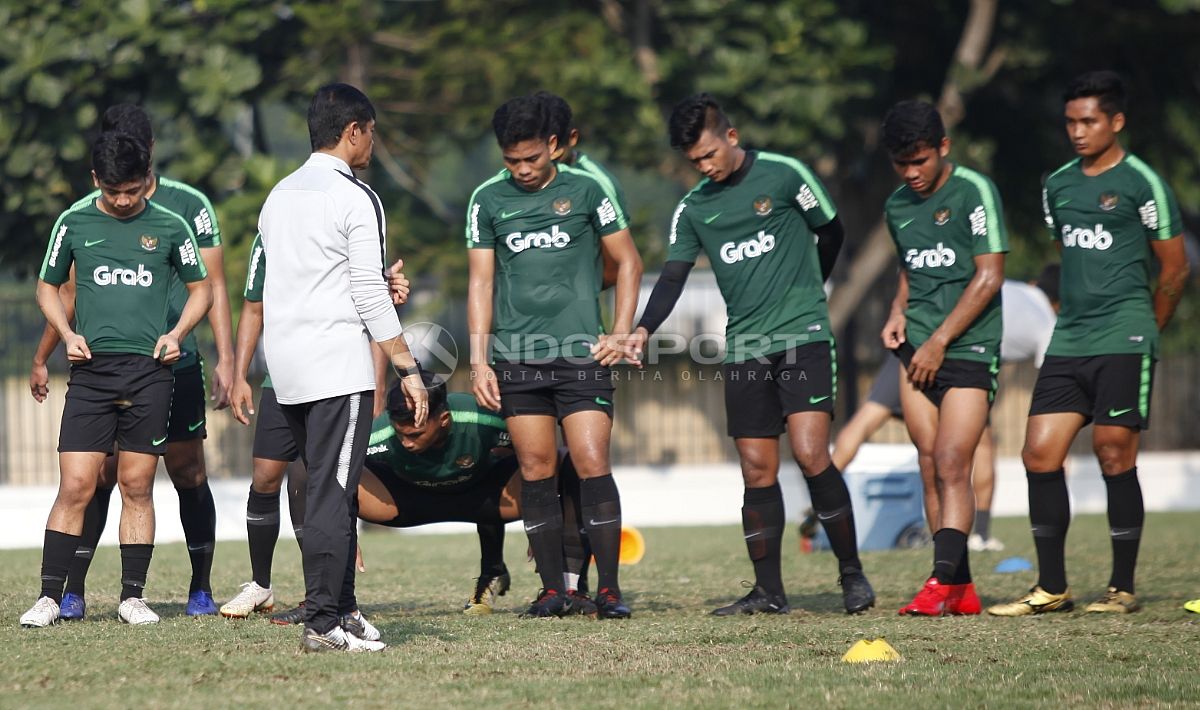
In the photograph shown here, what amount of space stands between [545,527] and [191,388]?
183 centimetres

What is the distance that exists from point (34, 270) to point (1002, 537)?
9746 millimetres

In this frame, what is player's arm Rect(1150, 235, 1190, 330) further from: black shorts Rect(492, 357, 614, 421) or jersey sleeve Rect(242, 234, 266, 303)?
jersey sleeve Rect(242, 234, 266, 303)

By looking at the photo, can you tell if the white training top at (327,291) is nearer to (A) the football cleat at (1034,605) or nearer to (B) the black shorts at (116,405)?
(B) the black shorts at (116,405)

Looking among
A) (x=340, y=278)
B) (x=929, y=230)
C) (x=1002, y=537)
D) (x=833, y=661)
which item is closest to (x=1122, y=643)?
(x=833, y=661)

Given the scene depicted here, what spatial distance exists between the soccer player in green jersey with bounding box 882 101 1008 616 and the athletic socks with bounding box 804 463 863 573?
39 centimetres

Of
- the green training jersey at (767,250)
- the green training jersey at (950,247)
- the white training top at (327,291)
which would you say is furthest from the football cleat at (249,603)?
the green training jersey at (950,247)

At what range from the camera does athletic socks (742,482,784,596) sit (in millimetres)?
7082

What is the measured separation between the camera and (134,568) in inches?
259

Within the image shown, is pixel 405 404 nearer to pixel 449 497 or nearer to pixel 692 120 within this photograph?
pixel 449 497

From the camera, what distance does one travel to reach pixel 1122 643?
591 centimetres

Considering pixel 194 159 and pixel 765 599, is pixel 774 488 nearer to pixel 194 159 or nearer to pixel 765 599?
pixel 765 599

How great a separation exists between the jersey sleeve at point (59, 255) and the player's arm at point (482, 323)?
6.01 ft

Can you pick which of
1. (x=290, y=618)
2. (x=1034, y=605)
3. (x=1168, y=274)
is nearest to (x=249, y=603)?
(x=290, y=618)

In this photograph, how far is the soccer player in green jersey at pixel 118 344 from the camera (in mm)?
6363
